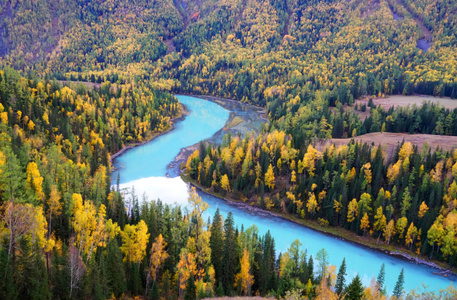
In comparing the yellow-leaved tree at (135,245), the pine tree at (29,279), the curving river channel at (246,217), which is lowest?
the curving river channel at (246,217)

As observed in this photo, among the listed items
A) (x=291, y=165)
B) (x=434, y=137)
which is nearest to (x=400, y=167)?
(x=291, y=165)

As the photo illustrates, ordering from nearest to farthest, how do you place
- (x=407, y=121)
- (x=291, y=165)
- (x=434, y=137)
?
1. (x=291, y=165)
2. (x=434, y=137)
3. (x=407, y=121)

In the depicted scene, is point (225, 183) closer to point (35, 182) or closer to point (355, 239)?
point (355, 239)

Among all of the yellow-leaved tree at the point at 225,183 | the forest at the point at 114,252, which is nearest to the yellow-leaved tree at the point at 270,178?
the yellow-leaved tree at the point at 225,183

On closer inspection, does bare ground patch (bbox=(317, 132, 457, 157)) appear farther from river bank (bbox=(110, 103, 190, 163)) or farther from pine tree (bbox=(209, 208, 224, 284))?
river bank (bbox=(110, 103, 190, 163))

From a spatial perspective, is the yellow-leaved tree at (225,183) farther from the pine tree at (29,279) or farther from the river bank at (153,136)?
the pine tree at (29,279)

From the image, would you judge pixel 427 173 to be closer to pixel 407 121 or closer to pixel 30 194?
pixel 407 121
